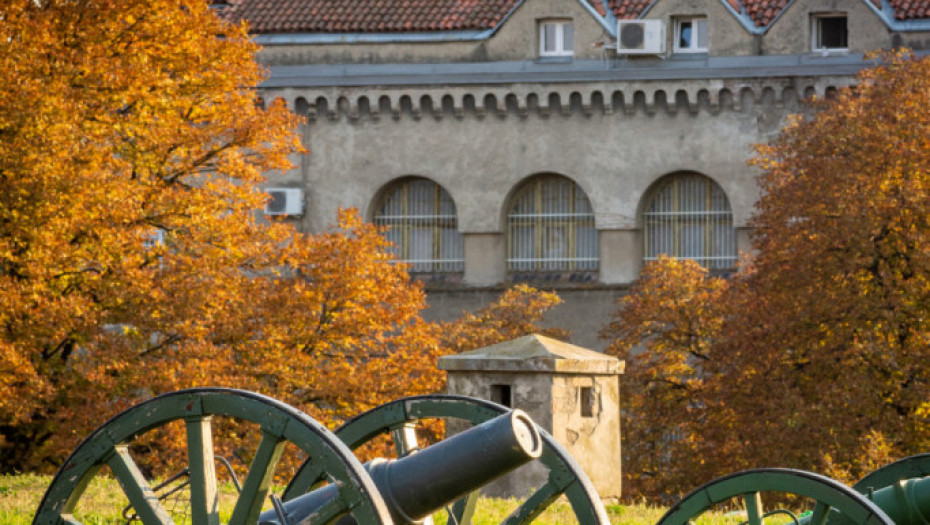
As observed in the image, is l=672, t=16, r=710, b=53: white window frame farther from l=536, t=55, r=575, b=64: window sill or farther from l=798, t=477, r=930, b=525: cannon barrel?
l=798, t=477, r=930, b=525: cannon barrel

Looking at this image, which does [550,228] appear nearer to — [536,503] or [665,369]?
[665,369]

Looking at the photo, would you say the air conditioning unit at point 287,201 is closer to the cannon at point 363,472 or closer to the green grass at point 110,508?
the green grass at point 110,508

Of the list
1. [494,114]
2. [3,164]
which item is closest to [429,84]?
[494,114]

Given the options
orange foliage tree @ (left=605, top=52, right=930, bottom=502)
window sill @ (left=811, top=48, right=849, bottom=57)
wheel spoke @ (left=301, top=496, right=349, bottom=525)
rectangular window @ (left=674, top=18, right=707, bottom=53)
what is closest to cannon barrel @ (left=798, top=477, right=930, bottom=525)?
wheel spoke @ (left=301, top=496, right=349, bottom=525)

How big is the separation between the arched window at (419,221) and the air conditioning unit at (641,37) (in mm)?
5986

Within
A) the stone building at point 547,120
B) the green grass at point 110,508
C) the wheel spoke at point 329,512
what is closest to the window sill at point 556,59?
the stone building at point 547,120

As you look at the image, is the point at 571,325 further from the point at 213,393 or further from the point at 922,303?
the point at 213,393

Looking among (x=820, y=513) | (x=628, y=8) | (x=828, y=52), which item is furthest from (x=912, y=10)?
(x=820, y=513)

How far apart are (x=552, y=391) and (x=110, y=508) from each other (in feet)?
17.1

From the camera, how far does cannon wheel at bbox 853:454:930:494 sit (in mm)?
10477

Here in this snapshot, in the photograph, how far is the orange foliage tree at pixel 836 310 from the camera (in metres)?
24.9

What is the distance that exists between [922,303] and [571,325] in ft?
53.7

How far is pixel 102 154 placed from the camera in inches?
922

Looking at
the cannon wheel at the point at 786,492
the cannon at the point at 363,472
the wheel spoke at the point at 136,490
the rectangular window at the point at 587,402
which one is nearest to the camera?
the cannon at the point at 363,472
